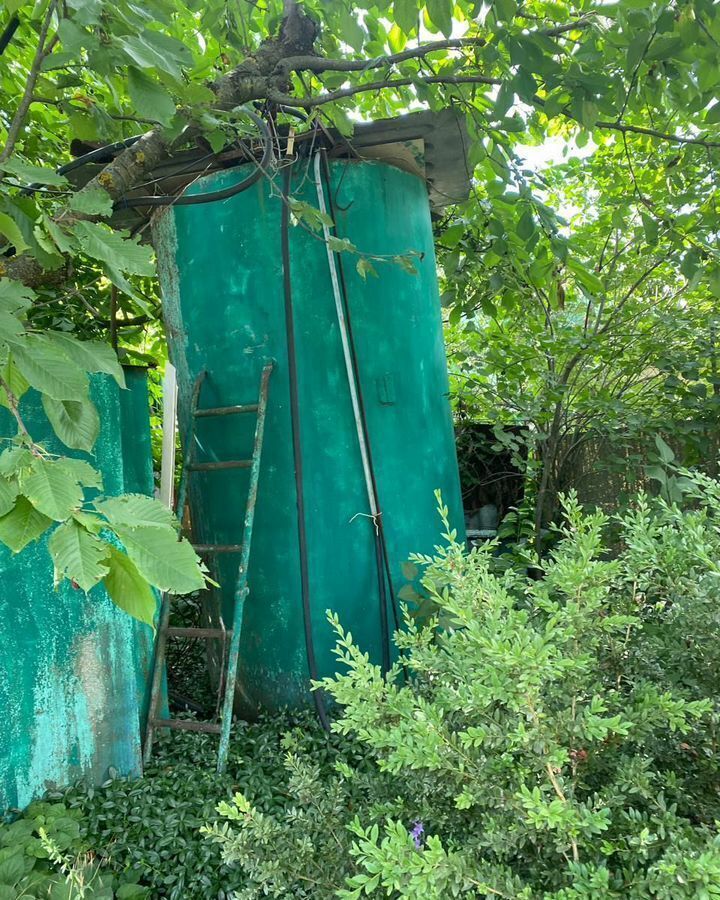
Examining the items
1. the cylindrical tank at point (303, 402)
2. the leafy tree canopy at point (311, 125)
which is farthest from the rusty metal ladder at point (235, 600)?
the leafy tree canopy at point (311, 125)

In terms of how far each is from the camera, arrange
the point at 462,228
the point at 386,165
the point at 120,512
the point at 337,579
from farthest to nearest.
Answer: the point at 462,228
the point at 386,165
the point at 337,579
the point at 120,512

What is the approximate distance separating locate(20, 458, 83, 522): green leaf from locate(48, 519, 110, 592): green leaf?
0.03 metres

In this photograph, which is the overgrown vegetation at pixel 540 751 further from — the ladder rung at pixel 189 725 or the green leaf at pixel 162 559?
the ladder rung at pixel 189 725

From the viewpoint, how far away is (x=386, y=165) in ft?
12.4

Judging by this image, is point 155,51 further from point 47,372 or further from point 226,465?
point 226,465

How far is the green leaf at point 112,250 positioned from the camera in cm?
152

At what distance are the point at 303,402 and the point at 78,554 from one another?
7.65 ft

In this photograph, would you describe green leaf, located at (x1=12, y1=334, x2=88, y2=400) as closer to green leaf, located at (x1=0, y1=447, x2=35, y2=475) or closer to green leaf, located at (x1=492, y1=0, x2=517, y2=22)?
green leaf, located at (x1=0, y1=447, x2=35, y2=475)

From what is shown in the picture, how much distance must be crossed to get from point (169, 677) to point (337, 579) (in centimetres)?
140

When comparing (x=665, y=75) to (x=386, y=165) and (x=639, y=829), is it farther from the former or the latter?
(x=639, y=829)

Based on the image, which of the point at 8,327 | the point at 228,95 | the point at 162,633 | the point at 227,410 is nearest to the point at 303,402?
the point at 227,410

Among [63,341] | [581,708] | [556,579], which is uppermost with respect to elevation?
[63,341]

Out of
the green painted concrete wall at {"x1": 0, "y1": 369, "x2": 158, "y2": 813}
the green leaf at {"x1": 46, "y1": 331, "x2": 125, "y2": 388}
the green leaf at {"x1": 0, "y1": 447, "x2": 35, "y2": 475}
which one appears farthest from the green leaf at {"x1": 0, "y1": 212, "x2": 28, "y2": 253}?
the green painted concrete wall at {"x1": 0, "y1": 369, "x2": 158, "y2": 813}

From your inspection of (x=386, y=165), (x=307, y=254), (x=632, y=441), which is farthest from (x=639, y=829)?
(x=632, y=441)
